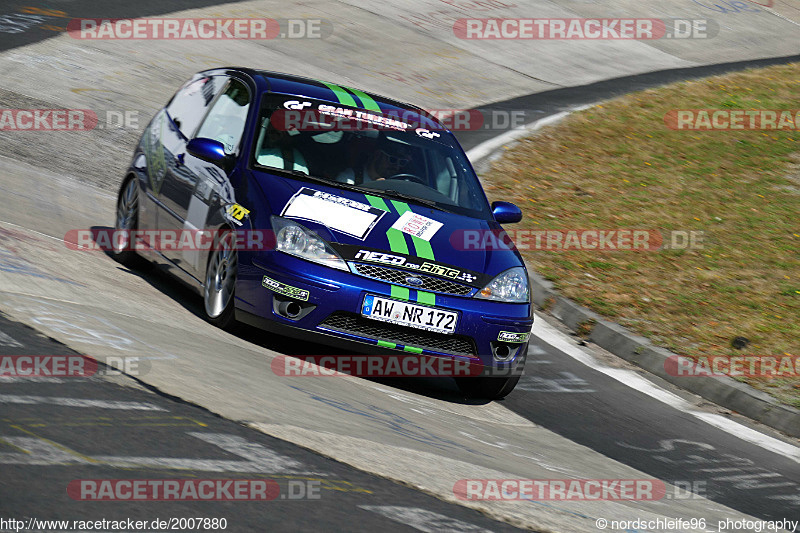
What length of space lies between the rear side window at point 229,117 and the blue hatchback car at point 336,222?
1cm

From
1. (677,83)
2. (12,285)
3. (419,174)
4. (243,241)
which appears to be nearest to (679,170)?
(677,83)

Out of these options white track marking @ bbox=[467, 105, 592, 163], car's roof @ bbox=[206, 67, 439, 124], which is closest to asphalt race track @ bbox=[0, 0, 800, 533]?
car's roof @ bbox=[206, 67, 439, 124]

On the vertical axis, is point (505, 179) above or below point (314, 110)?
below

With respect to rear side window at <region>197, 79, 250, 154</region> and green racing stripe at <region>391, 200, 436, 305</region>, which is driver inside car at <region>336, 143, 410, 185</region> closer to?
green racing stripe at <region>391, 200, 436, 305</region>

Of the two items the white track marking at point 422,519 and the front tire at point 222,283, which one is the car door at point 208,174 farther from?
the white track marking at point 422,519

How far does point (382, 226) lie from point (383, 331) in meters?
0.67

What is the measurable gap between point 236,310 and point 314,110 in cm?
167

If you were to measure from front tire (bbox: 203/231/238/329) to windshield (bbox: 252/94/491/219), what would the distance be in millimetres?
652

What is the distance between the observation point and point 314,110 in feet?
25.7

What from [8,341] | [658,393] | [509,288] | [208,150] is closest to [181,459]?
[8,341]

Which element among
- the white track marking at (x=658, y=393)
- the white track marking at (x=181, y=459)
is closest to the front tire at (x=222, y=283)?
the white track marking at (x=181, y=459)

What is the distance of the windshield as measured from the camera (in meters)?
7.47

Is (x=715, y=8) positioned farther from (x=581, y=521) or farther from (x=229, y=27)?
(x=581, y=521)

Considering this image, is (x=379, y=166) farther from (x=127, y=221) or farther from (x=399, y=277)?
(x=127, y=221)
